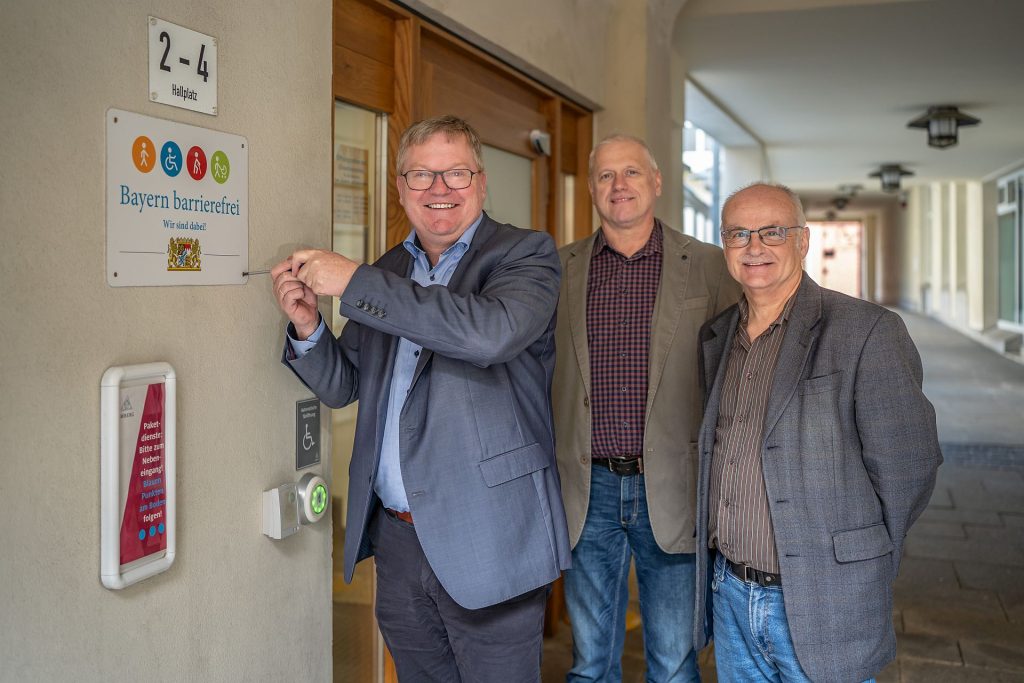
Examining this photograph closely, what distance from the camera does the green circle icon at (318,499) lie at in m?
2.18

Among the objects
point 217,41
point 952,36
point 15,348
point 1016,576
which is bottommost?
point 1016,576

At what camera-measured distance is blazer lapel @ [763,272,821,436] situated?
1.99m

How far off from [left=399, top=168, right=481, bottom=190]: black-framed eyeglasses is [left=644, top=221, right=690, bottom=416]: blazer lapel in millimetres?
825

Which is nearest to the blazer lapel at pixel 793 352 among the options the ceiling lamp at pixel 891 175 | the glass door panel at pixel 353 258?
the glass door panel at pixel 353 258

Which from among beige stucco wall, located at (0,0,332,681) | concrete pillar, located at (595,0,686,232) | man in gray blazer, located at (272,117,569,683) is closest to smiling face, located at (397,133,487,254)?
man in gray blazer, located at (272,117,569,683)

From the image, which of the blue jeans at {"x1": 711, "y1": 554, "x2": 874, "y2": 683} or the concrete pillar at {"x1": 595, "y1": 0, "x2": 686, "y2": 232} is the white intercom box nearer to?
the blue jeans at {"x1": 711, "y1": 554, "x2": 874, "y2": 683}

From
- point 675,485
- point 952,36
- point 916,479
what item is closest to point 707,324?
point 675,485

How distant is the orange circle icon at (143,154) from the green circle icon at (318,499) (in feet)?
2.74

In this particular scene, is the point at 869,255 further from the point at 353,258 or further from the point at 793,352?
the point at 793,352

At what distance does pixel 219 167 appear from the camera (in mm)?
A: 1902

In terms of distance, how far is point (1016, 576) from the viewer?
4699mm

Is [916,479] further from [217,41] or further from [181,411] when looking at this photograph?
[217,41]

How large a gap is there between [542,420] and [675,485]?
0.64 m

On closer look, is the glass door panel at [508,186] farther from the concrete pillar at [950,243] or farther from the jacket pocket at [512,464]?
the concrete pillar at [950,243]
